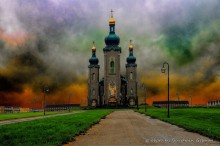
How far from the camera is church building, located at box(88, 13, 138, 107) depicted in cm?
16438

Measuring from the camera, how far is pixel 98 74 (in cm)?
17312

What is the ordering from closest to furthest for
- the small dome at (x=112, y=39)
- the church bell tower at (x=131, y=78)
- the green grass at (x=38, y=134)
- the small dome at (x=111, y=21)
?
the green grass at (x=38, y=134), the small dome at (x=112, y=39), the church bell tower at (x=131, y=78), the small dome at (x=111, y=21)

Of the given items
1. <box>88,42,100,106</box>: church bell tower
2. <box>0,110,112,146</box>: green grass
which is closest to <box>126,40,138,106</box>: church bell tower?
<box>88,42,100,106</box>: church bell tower

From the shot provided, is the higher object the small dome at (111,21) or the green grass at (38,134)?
the small dome at (111,21)

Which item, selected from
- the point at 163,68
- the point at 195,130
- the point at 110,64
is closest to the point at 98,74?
the point at 110,64

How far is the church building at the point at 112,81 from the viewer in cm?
16438

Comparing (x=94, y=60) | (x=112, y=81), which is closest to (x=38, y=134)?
(x=112, y=81)

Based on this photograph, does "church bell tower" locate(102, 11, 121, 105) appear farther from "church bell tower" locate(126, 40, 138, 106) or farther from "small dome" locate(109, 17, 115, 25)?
"church bell tower" locate(126, 40, 138, 106)

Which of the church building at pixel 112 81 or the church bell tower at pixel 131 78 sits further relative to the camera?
the church bell tower at pixel 131 78

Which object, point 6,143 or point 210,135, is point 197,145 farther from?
point 6,143

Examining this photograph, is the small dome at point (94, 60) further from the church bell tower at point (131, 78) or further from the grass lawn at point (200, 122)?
the grass lawn at point (200, 122)

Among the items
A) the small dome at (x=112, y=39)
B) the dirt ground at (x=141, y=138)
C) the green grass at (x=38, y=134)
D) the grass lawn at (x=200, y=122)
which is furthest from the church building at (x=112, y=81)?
the dirt ground at (x=141, y=138)

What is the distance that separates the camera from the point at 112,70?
16650 centimetres

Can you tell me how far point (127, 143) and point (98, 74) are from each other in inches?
6017
